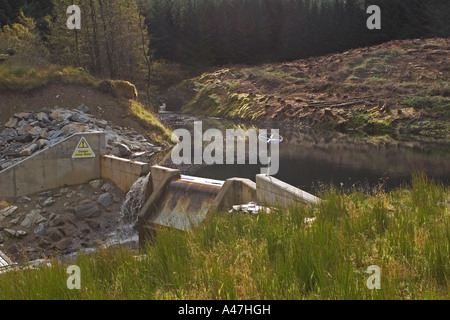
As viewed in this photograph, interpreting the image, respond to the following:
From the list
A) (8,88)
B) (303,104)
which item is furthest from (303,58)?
(8,88)

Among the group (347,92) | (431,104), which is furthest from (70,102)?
(347,92)

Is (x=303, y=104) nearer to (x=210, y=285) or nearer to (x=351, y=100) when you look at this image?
(x=351, y=100)

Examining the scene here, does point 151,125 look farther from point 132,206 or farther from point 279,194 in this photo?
point 279,194

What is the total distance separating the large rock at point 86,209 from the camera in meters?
13.6

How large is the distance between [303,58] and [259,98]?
24.6m

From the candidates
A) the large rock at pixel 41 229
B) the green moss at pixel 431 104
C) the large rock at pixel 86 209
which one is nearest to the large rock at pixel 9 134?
the large rock at pixel 86 209

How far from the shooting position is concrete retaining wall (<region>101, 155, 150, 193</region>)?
1449 centimetres

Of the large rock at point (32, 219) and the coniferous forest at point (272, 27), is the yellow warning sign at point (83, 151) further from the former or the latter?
the coniferous forest at point (272, 27)

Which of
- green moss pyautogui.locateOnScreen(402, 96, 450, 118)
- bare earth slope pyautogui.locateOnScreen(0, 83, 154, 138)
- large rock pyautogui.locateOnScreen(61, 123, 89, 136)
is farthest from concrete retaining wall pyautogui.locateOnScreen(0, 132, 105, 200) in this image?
green moss pyautogui.locateOnScreen(402, 96, 450, 118)

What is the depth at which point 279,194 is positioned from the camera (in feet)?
30.0

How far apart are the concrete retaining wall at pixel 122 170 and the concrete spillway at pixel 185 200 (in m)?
2.02

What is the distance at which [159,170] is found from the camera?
1344 centimetres

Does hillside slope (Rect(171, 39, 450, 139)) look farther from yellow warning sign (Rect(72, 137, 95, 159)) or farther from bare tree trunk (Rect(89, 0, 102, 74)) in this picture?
yellow warning sign (Rect(72, 137, 95, 159))

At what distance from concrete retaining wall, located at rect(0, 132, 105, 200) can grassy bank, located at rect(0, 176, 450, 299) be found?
933 cm
